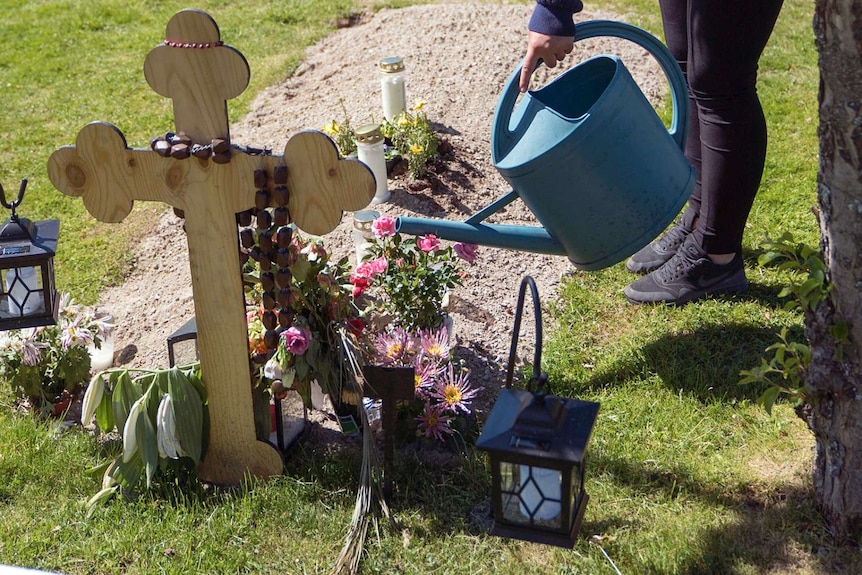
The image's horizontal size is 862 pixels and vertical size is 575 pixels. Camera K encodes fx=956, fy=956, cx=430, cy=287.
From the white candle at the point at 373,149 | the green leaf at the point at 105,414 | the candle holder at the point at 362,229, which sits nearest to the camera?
the green leaf at the point at 105,414

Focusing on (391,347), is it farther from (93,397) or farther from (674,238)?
(674,238)

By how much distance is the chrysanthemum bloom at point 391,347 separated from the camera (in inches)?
105

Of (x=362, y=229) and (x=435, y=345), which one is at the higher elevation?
(x=362, y=229)

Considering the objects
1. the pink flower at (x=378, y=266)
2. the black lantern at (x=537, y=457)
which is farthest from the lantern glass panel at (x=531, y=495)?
the pink flower at (x=378, y=266)

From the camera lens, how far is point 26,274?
2.46 meters

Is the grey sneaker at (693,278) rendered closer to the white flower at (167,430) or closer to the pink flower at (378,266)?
the pink flower at (378,266)

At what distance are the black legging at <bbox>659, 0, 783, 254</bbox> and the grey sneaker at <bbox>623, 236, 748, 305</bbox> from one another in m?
0.05

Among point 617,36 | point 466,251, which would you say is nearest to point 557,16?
point 617,36

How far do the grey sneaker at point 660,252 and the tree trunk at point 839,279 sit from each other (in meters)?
1.32

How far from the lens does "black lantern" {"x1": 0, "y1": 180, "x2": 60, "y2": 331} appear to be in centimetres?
242

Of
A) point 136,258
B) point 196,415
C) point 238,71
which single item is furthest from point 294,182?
point 136,258

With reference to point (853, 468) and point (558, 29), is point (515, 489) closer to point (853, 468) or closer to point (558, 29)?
point (853, 468)

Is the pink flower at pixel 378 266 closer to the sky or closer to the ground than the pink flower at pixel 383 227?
closer to the ground

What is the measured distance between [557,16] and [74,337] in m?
1.70
